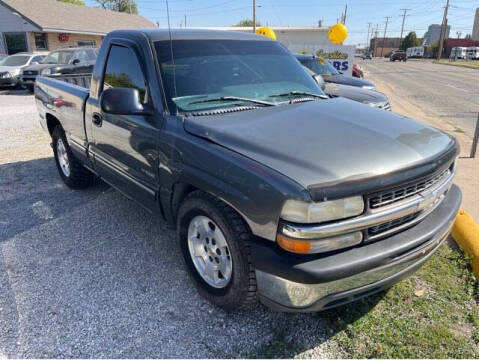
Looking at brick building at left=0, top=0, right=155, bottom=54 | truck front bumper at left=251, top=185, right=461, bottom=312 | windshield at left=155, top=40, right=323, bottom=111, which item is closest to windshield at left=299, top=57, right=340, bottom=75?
windshield at left=155, top=40, right=323, bottom=111

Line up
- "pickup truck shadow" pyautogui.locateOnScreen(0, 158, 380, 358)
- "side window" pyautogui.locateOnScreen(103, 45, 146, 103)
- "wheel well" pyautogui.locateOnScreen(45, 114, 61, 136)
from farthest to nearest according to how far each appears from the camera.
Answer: "wheel well" pyautogui.locateOnScreen(45, 114, 61, 136), "side window" pyautogui.locateOnScreen(103, 45, 146, 103), "pickup truck shadow" pyautogui.locateOnScreen(0, 158, 380, 358)

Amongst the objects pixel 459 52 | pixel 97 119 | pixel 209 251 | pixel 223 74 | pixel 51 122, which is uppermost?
pixel 223 74

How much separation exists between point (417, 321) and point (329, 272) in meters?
1.07

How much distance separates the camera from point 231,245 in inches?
93.8

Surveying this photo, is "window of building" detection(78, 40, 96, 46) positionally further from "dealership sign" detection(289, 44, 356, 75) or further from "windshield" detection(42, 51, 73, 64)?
"dealership sign" detection(289, 44, 356, 75)

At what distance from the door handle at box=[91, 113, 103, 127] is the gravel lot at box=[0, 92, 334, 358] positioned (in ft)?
3.54

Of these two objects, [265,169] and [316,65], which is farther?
[316,65]

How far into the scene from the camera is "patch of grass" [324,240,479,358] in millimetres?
2430

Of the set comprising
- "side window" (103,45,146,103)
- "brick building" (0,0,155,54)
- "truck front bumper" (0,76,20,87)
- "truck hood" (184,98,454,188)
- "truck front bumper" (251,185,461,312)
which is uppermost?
"brick building" (0,0,155,54)

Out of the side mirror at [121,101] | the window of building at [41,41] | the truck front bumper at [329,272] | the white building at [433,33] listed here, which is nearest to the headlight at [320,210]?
the truck front bumper at [329,272]

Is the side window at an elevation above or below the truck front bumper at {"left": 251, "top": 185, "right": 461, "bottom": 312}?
above

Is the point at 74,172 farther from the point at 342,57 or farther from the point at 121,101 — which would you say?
the point at 342,57

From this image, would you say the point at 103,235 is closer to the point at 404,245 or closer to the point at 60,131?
the point at 60,131

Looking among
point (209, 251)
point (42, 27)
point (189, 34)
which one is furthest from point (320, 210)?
point (42, 27)
